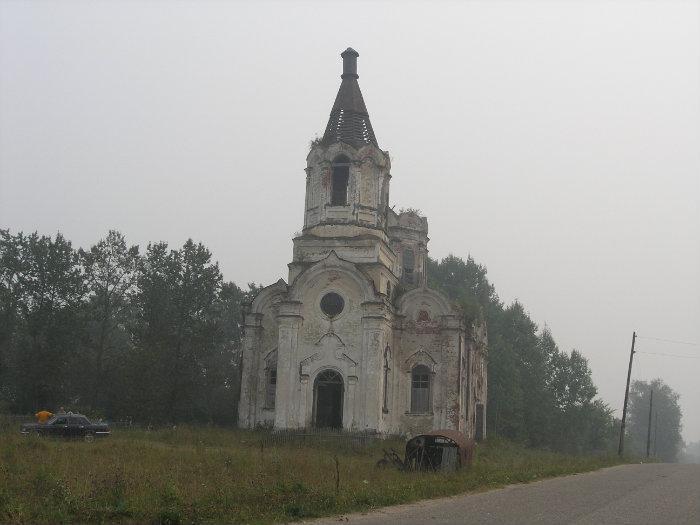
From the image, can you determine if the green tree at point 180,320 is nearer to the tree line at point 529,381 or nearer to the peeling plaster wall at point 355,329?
the peeling plaster wall at point 355,329

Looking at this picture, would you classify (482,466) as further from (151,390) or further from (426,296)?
(151,390)

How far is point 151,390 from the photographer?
3894 cm

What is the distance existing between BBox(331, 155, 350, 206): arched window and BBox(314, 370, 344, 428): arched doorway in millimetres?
7795

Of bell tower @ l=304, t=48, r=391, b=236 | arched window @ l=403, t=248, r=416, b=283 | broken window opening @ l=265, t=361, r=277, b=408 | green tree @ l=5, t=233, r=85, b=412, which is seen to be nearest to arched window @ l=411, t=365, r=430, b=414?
broken window opening @ l=265, t=361, r=277, b=408

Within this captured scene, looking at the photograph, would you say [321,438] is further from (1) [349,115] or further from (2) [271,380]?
(1) [349,115]

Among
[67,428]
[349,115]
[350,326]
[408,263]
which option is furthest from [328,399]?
[408,263]

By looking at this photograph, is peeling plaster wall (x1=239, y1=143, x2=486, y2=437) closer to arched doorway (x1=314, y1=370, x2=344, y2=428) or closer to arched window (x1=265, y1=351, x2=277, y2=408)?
arched window (x1=265, y1=351, x2=277, y2=408)

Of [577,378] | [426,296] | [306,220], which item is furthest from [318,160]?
[577,378]

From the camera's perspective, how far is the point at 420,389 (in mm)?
34719

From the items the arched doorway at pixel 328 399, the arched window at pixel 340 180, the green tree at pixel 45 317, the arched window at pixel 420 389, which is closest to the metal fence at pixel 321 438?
the arched doorway at pixel 328 399

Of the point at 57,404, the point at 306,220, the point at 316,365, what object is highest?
the point at 306,220

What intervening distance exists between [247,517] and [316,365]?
18.7m

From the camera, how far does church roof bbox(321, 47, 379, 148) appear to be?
117 ft

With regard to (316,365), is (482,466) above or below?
below
